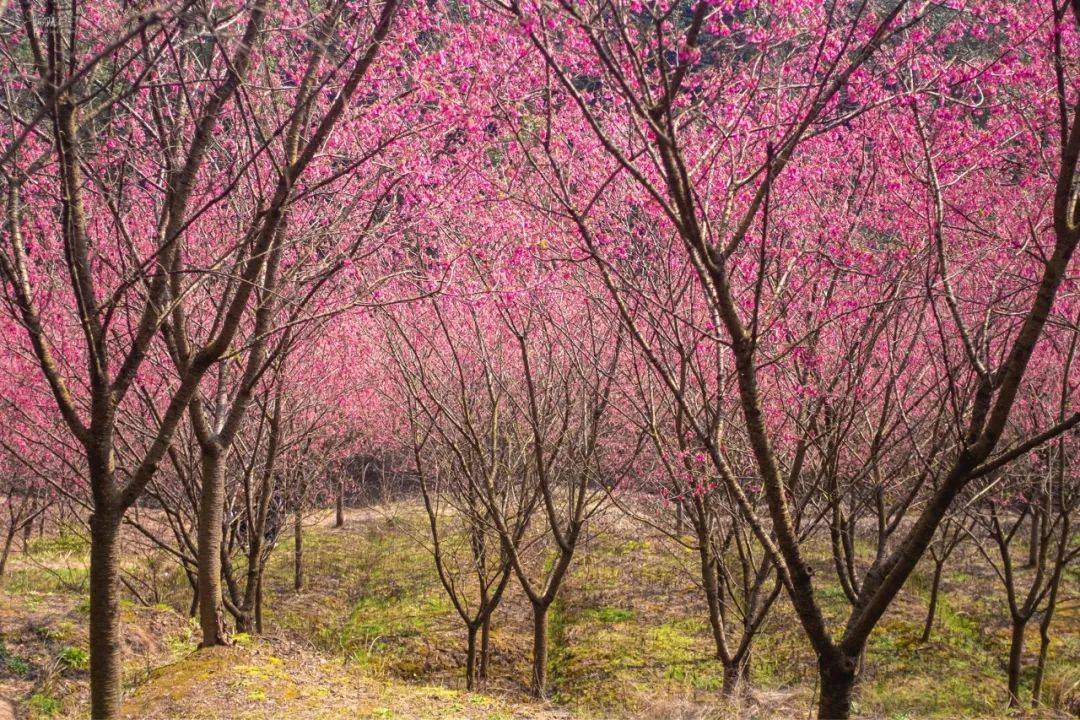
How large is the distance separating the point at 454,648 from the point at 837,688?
33.5 feet

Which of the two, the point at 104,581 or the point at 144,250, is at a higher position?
the point at 144,250

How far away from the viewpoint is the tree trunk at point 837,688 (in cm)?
396

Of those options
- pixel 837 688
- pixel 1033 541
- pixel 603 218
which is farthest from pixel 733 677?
pixel 1033 541

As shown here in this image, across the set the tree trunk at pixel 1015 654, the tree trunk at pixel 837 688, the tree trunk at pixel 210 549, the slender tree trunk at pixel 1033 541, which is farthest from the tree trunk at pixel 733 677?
the slender tree trunk at pixel 1033 541

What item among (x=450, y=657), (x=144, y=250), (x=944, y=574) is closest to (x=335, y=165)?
(x=144, y=250)

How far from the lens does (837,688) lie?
3.98m

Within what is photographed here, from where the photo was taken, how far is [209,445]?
6.43m

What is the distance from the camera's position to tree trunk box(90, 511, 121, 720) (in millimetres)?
4594

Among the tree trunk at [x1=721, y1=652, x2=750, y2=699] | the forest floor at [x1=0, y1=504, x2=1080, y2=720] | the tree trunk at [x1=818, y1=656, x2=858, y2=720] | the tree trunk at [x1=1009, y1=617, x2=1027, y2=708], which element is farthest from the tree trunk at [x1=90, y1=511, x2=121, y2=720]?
the tree trunk at [x1=1009, y1=617, x2=1027, y2=708]

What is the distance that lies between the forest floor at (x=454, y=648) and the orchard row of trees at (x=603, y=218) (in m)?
0.98

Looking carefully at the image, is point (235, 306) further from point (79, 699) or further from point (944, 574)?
point (944, 574)

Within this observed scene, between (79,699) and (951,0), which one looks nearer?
(951,0)

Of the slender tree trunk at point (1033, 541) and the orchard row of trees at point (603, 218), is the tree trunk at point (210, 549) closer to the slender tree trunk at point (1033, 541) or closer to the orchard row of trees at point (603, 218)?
the orchard row of trees at point (603, 218)

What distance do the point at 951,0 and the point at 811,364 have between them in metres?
2.26
